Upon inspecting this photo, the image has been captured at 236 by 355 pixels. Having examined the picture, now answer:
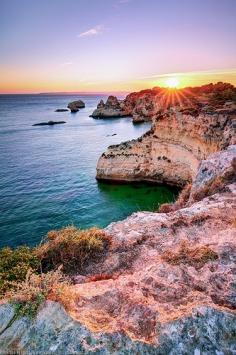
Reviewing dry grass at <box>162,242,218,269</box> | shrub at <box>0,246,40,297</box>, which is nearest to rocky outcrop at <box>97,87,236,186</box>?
dry grass at <box>162,242,218,269</box>

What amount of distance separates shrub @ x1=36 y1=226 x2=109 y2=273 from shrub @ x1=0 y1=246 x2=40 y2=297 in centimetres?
38

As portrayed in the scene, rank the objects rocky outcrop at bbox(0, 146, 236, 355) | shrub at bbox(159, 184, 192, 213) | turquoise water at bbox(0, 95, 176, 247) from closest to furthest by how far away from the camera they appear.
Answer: rocky outcrop at bbox(0, 146, 236, 355)
shrub at bbox(159, 184, 192, 213)
turquoise water at bbox(0, 95, 176, 247)

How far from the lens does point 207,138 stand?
29062 mm

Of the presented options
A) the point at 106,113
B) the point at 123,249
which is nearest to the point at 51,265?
the point at 123,249

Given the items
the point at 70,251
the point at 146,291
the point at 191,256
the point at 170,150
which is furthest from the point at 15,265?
the point at 170,150

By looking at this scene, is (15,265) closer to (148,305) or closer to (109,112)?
(148,305)

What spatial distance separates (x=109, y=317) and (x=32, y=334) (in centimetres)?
146

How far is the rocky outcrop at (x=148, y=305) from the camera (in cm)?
515

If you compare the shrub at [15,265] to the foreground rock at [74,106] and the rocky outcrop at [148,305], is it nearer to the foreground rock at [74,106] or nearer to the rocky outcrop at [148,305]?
the rocky outcrop at [148,305]

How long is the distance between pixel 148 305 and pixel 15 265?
4.66 m

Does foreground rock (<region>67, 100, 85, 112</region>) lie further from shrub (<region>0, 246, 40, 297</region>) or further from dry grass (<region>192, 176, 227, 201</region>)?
shrub (<region>0, 246, 40, 297</region>)

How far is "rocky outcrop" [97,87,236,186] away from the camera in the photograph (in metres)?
30.2

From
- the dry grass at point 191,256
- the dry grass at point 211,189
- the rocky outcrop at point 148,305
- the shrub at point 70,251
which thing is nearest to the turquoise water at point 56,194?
the dry grass at point 211,189

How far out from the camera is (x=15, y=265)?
908 centimetres
